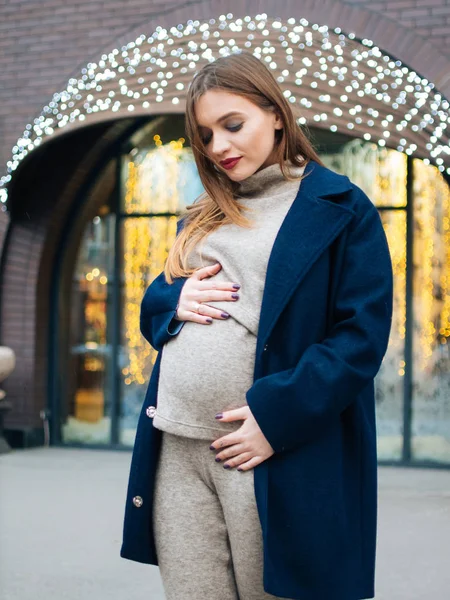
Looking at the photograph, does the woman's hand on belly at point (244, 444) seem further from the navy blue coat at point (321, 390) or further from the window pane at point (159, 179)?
the window pane at point (159, 179)

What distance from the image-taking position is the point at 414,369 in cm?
727

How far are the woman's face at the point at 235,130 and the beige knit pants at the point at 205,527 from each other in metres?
0.63

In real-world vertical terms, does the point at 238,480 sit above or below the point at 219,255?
below

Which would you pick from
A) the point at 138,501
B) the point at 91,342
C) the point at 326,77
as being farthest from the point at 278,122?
the point at 91,342

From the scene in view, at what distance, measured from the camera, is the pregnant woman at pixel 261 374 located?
159cm

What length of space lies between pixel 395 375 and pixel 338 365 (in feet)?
19.6

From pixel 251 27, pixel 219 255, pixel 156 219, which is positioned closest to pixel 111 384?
pixel 156 219

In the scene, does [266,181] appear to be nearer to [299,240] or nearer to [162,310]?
[299,240]

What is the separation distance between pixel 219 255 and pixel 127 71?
538 centimetres

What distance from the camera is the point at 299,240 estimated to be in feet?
5.47

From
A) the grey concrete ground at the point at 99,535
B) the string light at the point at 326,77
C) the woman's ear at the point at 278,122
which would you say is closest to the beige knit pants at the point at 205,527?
the woman's ear at the point at 278,122

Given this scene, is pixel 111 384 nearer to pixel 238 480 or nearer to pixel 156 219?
pixel 156 219

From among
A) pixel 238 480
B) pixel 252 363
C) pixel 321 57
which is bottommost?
pixel 238 480

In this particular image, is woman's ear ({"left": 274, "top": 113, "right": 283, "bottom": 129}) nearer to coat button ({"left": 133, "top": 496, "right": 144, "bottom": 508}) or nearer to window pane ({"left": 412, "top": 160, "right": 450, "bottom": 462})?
coat button ({"left": 133, "top": 496, "right": 144, "bottom": 508})
